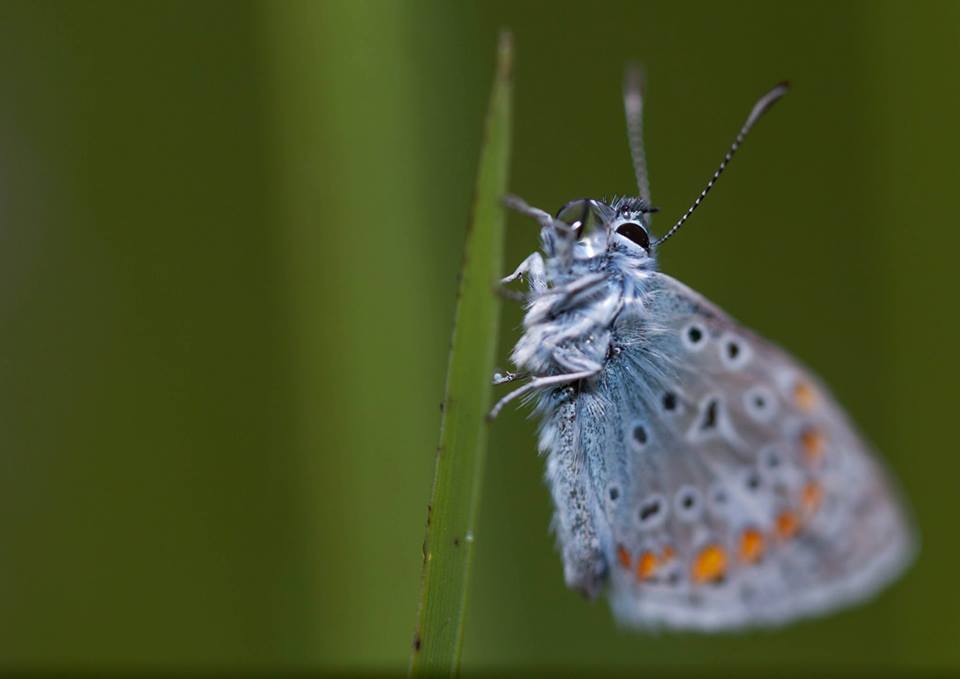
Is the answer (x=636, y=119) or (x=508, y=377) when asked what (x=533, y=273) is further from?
(x=636, y=119)

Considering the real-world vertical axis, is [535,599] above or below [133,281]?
below

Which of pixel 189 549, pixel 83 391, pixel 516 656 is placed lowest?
pixel 516 656

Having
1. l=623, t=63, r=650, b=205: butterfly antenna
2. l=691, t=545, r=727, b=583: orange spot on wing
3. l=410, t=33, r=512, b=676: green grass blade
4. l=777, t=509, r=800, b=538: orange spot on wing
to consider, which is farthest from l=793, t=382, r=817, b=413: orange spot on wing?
l=410, t=33, r=512, b=676: green grass blade

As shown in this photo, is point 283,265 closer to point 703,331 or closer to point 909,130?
point 703,331

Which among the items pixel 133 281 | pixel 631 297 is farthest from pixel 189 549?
pixel 631 297

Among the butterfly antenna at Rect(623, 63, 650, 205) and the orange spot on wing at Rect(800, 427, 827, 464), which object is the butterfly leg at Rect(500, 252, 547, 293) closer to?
the butterfly antenna at Rect(623, 63, 650, 205)
